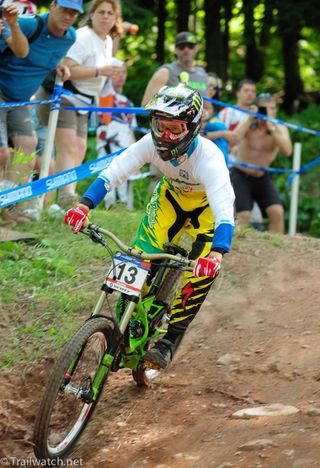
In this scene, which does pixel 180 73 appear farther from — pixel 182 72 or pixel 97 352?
pixel 97 352

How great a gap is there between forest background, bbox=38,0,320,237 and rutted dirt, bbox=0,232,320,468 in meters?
6.39

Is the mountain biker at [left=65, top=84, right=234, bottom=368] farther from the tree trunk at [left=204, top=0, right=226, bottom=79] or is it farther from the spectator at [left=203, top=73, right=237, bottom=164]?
A: the tree trunk at [left=204, top=0, right=226, bottom=79]

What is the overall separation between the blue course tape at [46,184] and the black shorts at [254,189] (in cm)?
245

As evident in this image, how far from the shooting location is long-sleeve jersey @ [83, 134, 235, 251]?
4.82 meters

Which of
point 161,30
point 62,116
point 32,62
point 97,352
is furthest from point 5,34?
point 161,30

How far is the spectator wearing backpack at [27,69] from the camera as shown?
6.80m

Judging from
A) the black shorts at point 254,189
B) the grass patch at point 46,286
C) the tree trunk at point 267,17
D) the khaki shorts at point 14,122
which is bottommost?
the grass patch at point 46,286

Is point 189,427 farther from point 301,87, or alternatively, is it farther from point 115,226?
point 301,87

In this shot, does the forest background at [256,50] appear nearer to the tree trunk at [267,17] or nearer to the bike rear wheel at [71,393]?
the tree trunk at [267,17]

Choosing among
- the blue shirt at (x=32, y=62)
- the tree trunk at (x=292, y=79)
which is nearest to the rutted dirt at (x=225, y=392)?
the blue shirt at (x=32, y=62)

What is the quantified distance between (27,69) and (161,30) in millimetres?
9033

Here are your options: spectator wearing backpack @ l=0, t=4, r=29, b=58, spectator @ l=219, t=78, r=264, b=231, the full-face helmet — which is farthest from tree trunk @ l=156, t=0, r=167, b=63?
the full-face helmet

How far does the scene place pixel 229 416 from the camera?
4977 millimetres

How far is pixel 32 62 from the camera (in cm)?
690
